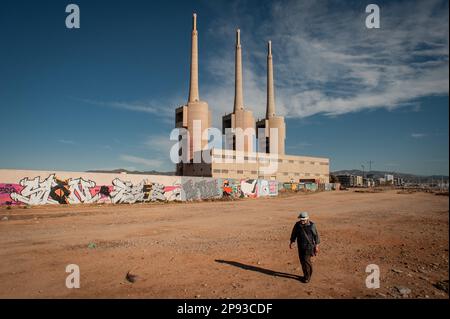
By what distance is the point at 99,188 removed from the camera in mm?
27656

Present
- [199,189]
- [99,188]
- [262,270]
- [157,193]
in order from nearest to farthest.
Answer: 1. [262,270]
2. [99,188]
3. [157,193]
4. [199,189]

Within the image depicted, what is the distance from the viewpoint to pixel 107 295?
5.48 m

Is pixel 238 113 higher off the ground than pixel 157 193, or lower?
higher

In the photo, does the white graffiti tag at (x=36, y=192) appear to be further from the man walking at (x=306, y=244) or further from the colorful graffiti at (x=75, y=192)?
the man walking at (x=306, y=244)

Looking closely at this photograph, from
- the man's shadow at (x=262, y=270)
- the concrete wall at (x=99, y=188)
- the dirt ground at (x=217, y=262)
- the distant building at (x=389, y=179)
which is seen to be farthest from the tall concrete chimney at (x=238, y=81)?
the distant building at (x=389, y=179)

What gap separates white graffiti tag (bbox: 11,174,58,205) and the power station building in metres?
29.5

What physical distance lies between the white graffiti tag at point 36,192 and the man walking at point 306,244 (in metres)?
24.5

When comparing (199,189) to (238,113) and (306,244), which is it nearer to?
(306,244)

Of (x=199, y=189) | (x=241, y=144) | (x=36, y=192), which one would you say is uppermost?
(x=241, y=144)

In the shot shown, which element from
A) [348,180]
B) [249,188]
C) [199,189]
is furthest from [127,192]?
[348,180]

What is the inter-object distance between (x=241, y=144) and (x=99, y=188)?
4706 centimetres
